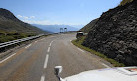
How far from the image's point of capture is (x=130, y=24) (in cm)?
1138

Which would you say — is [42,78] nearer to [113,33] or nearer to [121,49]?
[121,49]

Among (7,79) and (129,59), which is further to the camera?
(129,59)

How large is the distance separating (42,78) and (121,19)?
995cm

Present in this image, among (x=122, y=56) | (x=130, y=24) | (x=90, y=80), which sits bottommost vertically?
(x=122, y=56)

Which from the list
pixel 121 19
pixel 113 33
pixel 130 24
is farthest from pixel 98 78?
pixel 121 19

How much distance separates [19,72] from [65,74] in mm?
2534

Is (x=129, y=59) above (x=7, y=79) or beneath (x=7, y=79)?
above

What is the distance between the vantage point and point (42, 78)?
21.3 ft

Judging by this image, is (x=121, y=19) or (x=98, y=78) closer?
(x=98, y=78)

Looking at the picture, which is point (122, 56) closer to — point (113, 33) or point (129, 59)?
point (129, 59)

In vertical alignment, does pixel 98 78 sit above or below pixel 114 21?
below

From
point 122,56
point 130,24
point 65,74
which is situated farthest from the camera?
point 130,24

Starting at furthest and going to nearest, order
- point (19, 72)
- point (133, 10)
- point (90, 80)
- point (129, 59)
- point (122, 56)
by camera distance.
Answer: point (133, 10)
point (122, 56)
point (129, 59)
point (19, 72)
point (90, 80)

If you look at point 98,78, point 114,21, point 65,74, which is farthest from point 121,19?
point 98,78
